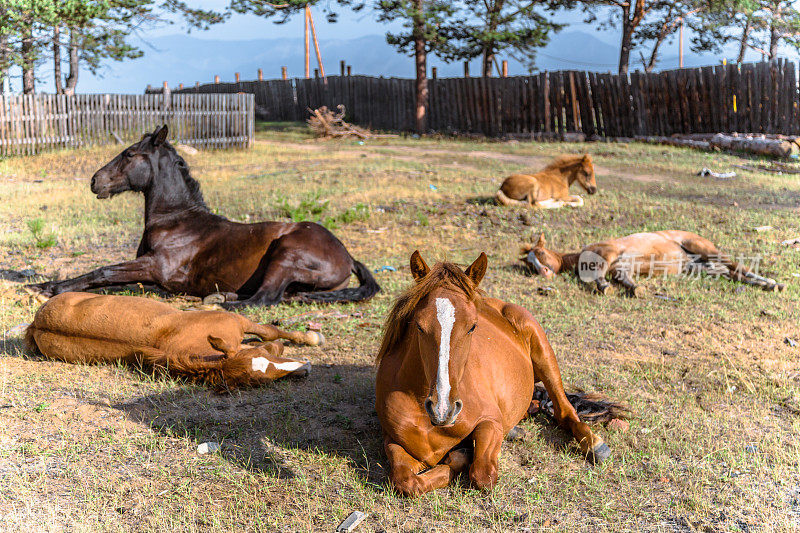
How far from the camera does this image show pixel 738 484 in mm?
3791

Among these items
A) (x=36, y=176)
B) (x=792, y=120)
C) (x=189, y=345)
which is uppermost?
(x=792, y=120)

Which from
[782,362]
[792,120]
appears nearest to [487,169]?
[792,120]

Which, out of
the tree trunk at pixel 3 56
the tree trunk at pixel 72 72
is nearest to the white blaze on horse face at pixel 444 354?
the tree trunk at pixel 3 56

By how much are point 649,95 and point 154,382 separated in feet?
65.9

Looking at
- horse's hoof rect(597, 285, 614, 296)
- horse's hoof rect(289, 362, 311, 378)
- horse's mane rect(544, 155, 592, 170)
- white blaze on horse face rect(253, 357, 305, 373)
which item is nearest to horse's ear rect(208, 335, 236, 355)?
white blaze on horse face rect(253, 357, 305, 373)

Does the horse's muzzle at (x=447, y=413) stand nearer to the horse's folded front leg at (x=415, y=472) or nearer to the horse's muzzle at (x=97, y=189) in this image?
the horse's folded front leg at (x=415, y=472)

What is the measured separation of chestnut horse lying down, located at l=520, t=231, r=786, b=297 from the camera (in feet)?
27.1

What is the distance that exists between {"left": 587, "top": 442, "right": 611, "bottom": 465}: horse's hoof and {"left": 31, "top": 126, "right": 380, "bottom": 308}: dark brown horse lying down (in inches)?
143

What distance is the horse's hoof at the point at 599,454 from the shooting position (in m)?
4.00

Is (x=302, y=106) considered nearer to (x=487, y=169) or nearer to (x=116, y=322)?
(x=487, y=169)

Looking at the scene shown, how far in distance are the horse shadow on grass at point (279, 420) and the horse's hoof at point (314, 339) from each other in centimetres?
78

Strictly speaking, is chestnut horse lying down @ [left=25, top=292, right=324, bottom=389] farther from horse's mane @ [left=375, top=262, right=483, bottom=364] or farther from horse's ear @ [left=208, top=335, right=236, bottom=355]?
→ horse's mane @ [left=375, top=262, right=483, bottom=364]

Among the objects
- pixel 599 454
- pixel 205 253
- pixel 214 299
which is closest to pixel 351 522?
pixel 599 454

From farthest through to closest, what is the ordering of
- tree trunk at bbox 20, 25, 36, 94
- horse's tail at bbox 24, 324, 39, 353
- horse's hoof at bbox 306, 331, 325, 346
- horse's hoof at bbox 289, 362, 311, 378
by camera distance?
tree trunk at bbox 20, 25, 36, 94
horse's hoof at bbox 306, 331, 325, 346
horse's tail at bbox 24, 324, 39, 353
horse's hoof at bbox 289, 362, 311, 378
